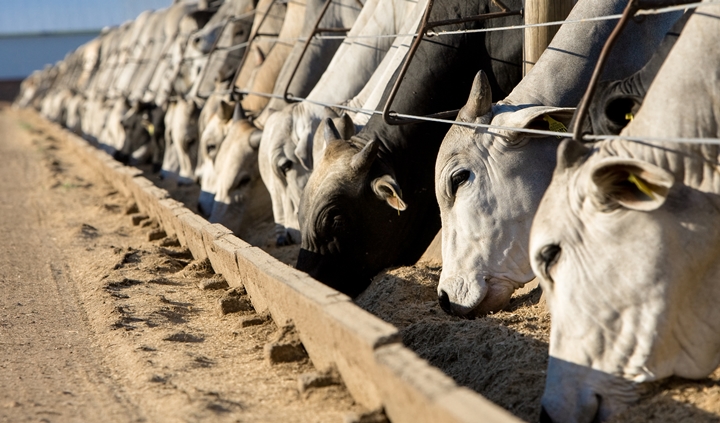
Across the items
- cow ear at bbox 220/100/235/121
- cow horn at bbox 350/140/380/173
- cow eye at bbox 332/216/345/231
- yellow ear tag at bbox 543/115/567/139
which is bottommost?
cow eye at bbox 332/216/345/231

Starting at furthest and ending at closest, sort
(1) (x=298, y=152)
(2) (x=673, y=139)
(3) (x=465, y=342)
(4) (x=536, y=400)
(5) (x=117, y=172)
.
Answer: (5) (x=117, y=172)
(1) (x=298, y=152)
(3) (x=465, y=342)
(4) (x=536, y=400)
(2) (x=673, y=139)

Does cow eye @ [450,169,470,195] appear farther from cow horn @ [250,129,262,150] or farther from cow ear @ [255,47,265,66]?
cow ear @ [255,47,265,66]

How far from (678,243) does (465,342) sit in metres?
1.29

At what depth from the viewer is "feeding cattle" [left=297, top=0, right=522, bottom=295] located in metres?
5.26

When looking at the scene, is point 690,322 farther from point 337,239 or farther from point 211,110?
point 211,110

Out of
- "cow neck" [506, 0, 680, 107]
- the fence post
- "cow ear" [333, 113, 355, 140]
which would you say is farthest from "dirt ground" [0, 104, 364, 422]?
the fence post

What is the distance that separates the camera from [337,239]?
17.4ft

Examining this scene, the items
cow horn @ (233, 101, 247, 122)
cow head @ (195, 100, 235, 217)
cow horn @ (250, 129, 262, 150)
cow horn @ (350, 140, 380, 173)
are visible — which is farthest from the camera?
cow head @ (195, 100, 235, 217)

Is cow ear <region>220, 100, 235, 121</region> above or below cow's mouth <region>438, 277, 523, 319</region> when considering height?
above

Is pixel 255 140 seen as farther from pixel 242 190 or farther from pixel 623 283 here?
pixel 623 283

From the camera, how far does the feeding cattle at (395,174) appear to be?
526 centimetres

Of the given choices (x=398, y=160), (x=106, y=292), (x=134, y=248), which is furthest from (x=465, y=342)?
(x=134, y=248)

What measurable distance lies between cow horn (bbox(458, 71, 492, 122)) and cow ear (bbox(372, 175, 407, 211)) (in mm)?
818

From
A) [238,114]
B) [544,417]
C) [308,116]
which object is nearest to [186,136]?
[238,114]
